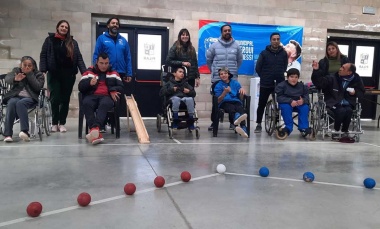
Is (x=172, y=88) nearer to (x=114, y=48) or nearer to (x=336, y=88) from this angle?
(x=114, y=48)

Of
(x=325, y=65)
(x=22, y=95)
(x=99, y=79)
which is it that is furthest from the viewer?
(x=325, y=65)

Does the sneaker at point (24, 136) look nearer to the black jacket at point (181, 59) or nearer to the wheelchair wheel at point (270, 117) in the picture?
the black jacket at point (181, 59)

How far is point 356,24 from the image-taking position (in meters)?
7.38

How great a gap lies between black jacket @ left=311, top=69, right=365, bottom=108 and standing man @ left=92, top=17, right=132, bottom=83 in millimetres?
2562

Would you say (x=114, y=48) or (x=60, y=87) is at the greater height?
(x=114, y=48)

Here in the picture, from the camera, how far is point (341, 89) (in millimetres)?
4480

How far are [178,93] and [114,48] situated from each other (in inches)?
40.0

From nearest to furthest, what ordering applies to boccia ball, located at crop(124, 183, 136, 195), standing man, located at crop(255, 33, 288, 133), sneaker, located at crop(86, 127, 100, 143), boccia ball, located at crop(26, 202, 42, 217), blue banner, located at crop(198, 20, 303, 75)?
boccia ball, located at crop(26, 202, 42, 217) < boccia ball, located at crop(124, 183, 136, 195) < sneaker, located at crop(86, 127, 100, 143) < standing man, located at crop(255, 33, 288, 133) < blue banner, located at crop(198, 20, 303, 75)

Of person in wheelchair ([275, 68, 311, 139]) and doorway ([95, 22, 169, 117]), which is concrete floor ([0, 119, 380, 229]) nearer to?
person in wheelchair ([275, 68, 311, 139])

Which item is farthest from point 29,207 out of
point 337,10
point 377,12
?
point 377,12

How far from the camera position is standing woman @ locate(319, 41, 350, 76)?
15.1 ft

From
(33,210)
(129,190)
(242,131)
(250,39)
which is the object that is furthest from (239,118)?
(250,39)

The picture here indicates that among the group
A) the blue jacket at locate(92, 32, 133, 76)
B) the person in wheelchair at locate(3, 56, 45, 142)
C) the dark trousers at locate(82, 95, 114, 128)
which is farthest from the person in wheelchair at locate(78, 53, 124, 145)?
the person in wheelchair at locate(3, 56, 45, 142)

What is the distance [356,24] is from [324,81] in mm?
3742
